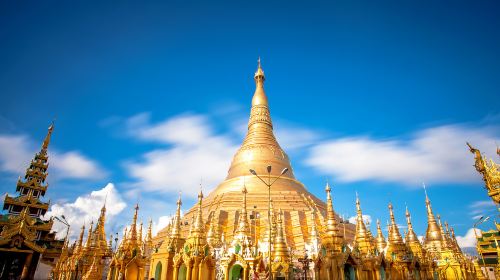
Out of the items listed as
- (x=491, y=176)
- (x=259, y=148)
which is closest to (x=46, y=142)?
(x=259, y=148)

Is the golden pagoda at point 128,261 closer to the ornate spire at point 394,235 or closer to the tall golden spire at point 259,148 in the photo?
the ornate spire at point 394,235

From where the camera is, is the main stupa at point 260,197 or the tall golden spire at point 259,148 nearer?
the main stupa at point 260,197

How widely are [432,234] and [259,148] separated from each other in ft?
82.7

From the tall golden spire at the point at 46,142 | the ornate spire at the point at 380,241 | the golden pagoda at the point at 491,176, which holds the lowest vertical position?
the ornate spire at the point at 380,241

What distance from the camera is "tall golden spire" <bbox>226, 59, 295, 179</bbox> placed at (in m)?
46.5

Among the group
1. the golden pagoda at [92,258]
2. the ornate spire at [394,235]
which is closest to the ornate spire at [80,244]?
the golden pagoda at [92,258]

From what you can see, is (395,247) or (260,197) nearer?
(395,247)

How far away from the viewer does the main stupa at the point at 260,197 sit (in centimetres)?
3466

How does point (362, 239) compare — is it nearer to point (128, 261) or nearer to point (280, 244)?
point (280, 244)

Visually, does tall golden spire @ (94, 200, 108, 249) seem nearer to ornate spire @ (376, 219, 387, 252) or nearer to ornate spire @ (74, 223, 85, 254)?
ornate spire @ (74, 223, 85, 254)

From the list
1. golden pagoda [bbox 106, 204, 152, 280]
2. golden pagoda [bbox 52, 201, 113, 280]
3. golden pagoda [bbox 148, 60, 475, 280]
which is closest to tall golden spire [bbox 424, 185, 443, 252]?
golden pagoda [bbox 148, 60, 475, 280]

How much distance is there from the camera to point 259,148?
159 ft

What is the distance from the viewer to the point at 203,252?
1877cm

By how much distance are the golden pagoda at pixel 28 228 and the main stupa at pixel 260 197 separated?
43.7 ft
